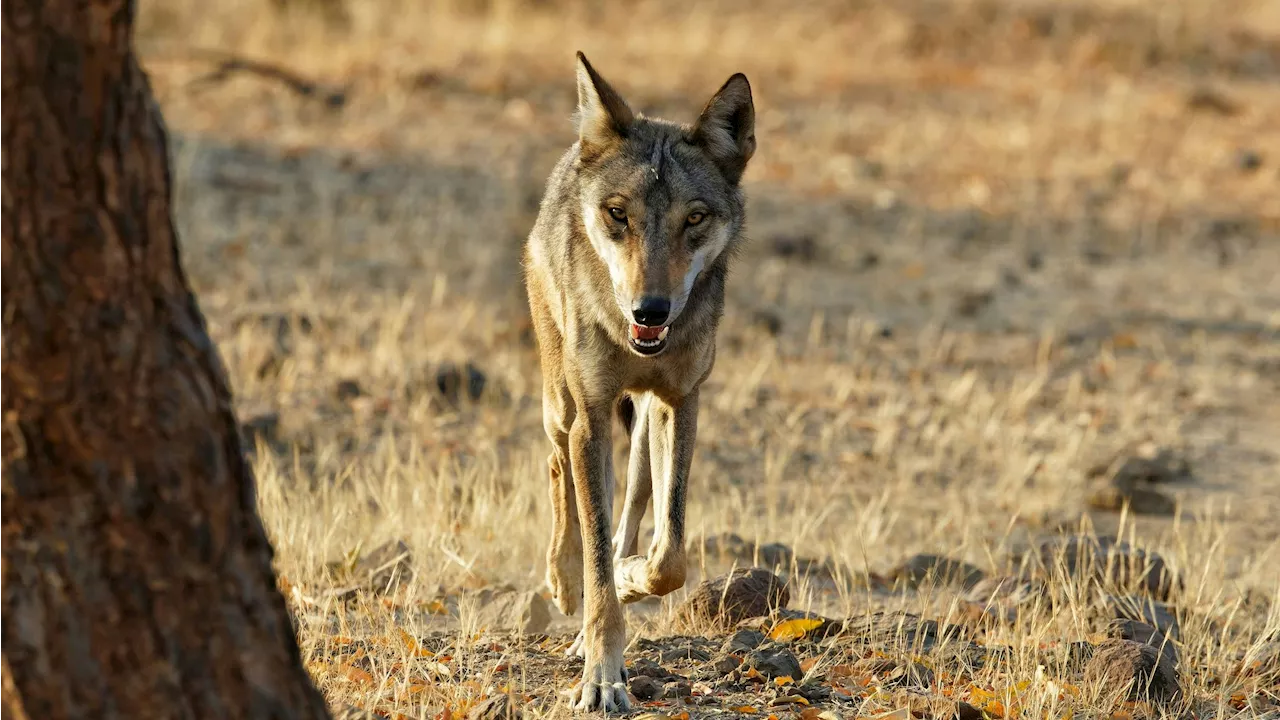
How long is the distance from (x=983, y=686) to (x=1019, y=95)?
44.7ft

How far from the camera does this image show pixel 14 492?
323cm

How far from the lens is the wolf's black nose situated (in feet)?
15.7

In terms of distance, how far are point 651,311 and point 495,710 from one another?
1.29 m

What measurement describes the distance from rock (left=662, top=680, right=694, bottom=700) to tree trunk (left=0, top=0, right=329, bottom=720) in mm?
1778

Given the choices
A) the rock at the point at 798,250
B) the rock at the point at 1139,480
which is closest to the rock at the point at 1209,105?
the rock at the point at 798,250

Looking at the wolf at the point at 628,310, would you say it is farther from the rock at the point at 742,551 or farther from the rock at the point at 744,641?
the rock at the point at 742,551

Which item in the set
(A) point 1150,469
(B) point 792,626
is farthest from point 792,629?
(A) point 1150,469

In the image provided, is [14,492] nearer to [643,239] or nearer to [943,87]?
[643,239]

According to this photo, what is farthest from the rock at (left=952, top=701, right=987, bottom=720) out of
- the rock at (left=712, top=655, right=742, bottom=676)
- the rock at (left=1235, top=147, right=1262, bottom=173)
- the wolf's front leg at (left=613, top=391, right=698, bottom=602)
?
the rock at (left=1235, top=147, right=1262, bottom=173)

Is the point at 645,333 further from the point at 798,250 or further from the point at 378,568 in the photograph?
the point at 798,250

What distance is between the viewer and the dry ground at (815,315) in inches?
216

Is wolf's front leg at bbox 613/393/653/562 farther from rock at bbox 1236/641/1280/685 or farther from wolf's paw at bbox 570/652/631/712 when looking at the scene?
rock at bbox 1236/641/1280/685

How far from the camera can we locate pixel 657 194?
505cm

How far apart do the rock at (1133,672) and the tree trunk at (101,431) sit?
9.12 ft
